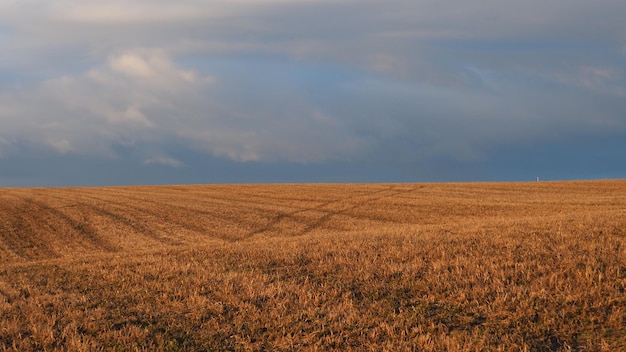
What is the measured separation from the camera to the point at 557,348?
8055 mm

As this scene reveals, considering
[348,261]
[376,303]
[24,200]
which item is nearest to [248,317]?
[376,303]

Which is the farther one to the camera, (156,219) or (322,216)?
(322,216)

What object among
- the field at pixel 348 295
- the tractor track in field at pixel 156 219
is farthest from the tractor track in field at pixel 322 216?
the field at pixel 348 295

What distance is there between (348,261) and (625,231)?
9463mm

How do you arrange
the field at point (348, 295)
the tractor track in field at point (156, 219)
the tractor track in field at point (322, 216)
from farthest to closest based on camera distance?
1. the tractor track in field at point (322, 216)
2. the tractor track in field at point (156, 219)
3. the field at point (348, 295)

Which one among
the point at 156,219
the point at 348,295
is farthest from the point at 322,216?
the point at 348,295

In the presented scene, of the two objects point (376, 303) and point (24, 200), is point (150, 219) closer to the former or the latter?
point (24, 200)

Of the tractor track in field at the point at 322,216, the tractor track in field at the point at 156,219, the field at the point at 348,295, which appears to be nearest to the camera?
the field at the point at 348,295

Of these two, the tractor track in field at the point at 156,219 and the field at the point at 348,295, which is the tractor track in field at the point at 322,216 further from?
the field at the point at 348,295

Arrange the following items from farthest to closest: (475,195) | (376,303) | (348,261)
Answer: (475,195)
(348,261)
(376,303)

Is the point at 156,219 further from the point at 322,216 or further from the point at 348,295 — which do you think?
the point at 348,295

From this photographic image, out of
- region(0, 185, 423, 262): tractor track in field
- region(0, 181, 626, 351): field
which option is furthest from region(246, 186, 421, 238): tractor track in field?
region(0, 181, 626, 351): field

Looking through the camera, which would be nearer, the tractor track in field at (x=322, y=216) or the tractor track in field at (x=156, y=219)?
the tractor track in field at (x=156, y=219)

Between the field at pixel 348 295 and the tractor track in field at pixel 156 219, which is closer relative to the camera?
the field at pixel 348 295
